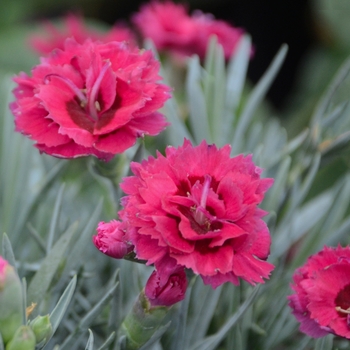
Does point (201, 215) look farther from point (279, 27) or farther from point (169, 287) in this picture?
point (279, 27)

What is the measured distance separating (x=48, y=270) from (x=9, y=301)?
11 cm

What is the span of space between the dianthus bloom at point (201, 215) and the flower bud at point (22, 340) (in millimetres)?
73

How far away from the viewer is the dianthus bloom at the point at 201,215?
0.29 metres

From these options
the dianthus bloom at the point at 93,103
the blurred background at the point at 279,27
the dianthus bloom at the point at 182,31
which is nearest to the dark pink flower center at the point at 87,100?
the dianthus bloom at the point at 93,103

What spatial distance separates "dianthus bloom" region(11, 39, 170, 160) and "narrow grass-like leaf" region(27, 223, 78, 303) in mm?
81

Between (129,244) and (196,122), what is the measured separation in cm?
28

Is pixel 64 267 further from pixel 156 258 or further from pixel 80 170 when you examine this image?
pixel 80 170

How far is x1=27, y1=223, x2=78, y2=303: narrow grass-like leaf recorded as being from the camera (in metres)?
0.40

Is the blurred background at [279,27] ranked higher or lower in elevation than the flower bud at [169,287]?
lower

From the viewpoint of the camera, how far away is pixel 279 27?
1.74 metres

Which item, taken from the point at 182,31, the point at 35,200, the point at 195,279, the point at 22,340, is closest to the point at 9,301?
the point at 22,340

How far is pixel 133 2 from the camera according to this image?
Result: 1801mm

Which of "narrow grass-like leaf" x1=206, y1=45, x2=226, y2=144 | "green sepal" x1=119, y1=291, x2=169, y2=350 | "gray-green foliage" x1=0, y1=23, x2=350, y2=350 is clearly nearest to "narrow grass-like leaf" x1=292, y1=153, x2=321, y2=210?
"gray-green foliage" x1=0, y1=23, x2=350, y2=350

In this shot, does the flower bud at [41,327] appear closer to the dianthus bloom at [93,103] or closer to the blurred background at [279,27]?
the dianthus bloom at [93,103]
